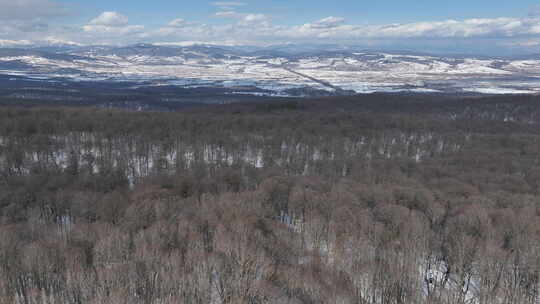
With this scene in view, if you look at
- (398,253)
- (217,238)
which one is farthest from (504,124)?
(217,238)

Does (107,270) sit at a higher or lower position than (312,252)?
higher

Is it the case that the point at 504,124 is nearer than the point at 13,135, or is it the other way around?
the point at 13,135

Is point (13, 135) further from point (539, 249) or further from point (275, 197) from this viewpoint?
point (539, 249)

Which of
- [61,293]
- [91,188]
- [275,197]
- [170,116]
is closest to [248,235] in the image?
[61,293]

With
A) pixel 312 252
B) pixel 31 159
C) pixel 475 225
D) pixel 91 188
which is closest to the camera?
pixel 312 252

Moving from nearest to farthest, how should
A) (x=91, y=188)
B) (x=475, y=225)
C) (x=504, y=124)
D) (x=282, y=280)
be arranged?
1. (x=282, y=280)
2. (x=475, y=225)
3. (x=91, y=188)
4. (x=504, y=124)

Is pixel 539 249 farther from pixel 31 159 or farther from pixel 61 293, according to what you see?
pixel 31 159
